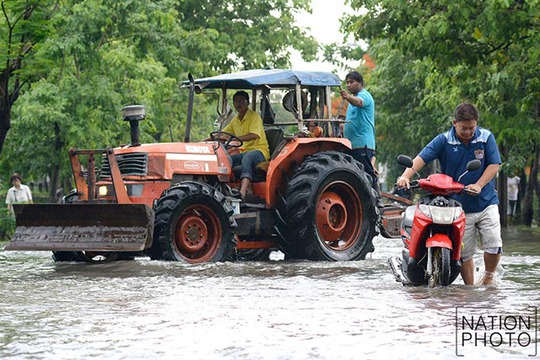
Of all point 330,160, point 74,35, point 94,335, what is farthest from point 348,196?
point 74,35

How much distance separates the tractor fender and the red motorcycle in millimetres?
5412

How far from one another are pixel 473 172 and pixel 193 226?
5.10m

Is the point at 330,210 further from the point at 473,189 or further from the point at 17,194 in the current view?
the point at 17,194

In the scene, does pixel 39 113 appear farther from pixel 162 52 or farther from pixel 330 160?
pixel 330 160

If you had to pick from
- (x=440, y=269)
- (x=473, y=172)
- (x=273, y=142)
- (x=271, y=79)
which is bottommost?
(x=440, y=269)

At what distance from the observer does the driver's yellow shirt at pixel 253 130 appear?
1769cm

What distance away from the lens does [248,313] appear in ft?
33.8

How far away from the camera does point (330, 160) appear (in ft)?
58.0

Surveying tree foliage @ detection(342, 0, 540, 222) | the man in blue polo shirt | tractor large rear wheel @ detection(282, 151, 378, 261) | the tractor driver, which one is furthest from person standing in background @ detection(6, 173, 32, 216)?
the man in blue polo shirt

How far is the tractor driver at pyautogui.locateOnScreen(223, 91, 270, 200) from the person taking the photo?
17.5 meters

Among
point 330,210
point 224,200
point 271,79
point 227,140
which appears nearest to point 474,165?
point 224,200

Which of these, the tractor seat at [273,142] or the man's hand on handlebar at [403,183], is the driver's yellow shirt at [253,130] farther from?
the man's hand on handlebar at [403,183]

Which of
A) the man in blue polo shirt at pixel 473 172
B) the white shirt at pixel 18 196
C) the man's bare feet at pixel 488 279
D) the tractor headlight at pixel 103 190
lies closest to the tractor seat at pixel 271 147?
the tractor headlight at pixel 103 190

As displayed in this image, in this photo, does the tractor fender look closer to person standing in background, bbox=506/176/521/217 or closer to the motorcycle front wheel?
the motorcycle front wheel
